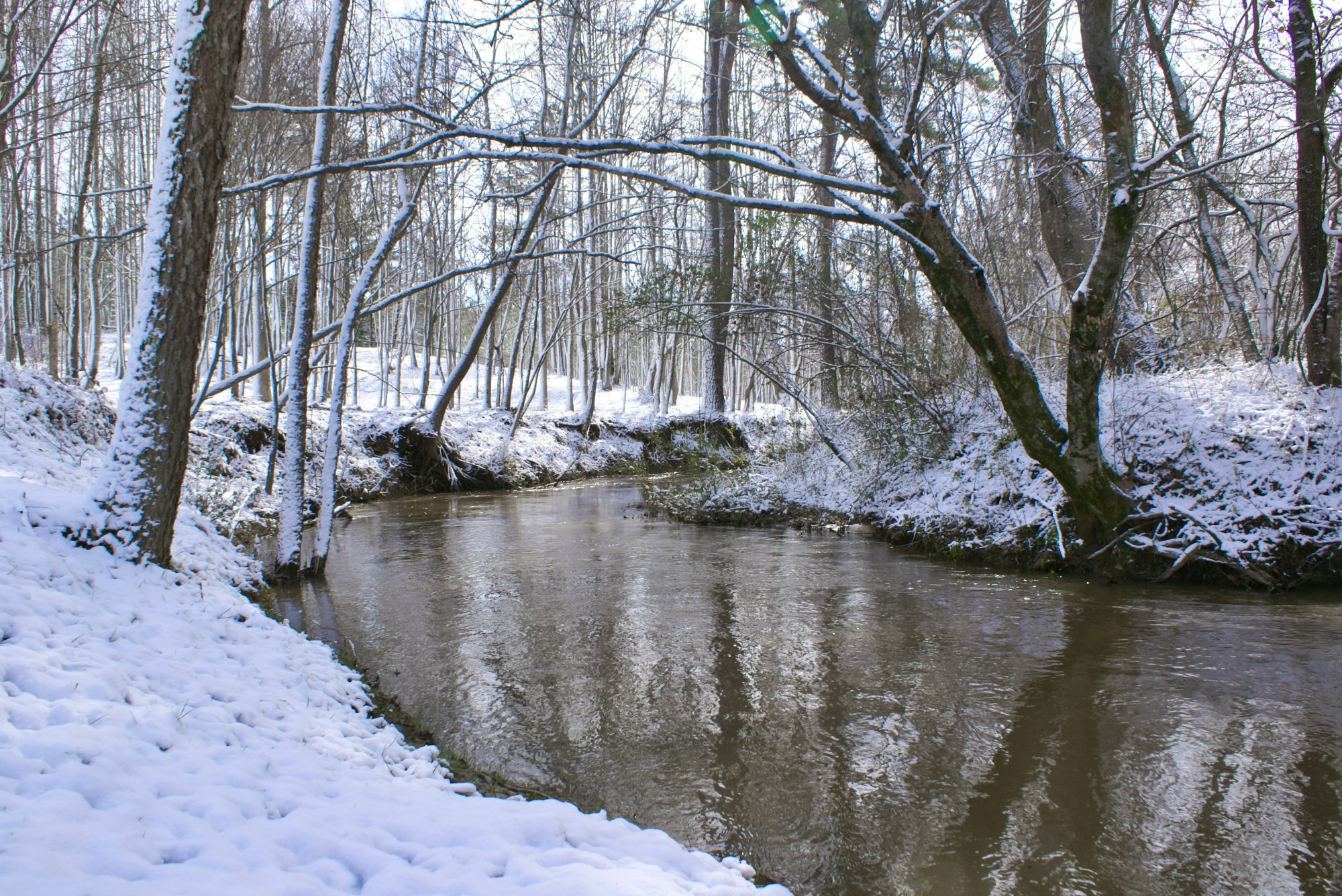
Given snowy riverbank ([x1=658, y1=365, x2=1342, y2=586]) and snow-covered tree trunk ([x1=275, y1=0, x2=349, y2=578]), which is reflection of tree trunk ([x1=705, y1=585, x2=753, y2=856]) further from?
snow-covered tree trunk ([x1=275, y1=0, x2=349, y2=578])

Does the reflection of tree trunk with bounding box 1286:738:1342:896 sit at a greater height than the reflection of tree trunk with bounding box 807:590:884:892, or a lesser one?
greater

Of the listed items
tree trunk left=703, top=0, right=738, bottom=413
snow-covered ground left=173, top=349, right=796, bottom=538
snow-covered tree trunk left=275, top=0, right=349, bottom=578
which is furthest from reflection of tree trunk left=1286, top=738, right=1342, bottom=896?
snow-covered ground left=173, top=349, right=796, bottom=538

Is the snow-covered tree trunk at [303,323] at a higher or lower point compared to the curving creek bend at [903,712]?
higher

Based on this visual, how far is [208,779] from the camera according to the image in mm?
2803

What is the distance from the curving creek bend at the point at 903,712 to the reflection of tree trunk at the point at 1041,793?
0.05ft

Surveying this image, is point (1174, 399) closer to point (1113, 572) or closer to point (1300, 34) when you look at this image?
point (1113, 572)

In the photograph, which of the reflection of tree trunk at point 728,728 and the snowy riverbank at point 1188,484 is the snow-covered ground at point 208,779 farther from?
the snowy riverbank at point 1188,484

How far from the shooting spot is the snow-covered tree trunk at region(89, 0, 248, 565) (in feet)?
15.6

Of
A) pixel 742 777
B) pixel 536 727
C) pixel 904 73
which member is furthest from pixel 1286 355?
pixel 536 727

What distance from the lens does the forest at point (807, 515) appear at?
312 cm

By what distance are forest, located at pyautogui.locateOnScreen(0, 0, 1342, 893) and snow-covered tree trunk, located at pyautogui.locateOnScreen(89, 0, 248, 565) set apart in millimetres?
29

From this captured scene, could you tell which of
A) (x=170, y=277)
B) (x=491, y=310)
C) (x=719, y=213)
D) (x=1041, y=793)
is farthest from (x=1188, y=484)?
(x=719, y=213)

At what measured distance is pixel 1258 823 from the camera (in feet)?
10.3

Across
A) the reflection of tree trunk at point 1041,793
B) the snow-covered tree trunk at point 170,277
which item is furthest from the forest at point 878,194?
the reflection of tree trunk at point 1041,793
